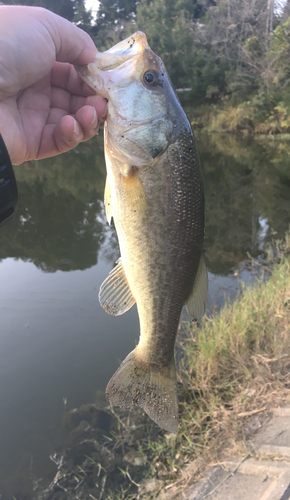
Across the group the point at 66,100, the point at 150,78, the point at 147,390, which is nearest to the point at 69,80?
the point at 66,100

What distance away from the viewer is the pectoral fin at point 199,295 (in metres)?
1.94

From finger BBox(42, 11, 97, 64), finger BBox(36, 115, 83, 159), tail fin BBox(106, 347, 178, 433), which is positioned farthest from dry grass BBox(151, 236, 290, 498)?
finger BBox(42, 11, 97, 64)

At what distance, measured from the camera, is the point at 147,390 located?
1958mm

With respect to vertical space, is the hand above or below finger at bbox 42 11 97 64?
below

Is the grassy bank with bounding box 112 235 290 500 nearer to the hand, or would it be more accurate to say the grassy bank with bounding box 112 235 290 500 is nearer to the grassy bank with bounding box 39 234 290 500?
the grassy bank with bounding box 39 234 290 500

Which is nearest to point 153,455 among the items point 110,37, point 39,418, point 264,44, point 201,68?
point 39,418

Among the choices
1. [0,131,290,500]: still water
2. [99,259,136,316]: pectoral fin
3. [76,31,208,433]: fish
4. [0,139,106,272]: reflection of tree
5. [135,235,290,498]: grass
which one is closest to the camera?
[76,31,208,433]: fish

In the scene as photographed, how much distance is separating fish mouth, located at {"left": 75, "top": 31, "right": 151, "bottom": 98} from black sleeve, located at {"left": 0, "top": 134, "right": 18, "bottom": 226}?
60 cm

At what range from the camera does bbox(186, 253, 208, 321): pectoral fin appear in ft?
6.35

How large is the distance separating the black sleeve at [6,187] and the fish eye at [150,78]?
0.85 meters

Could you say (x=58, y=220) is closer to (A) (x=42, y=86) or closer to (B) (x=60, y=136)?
(A) (x=42, y=86)

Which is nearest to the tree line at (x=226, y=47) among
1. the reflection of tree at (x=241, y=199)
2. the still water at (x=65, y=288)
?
the reflection of tree at (x=241, y=199)

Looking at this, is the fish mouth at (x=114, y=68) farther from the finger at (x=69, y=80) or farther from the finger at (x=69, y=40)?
the finger at (x=69, y=80)

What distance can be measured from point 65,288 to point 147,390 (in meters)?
5.44
